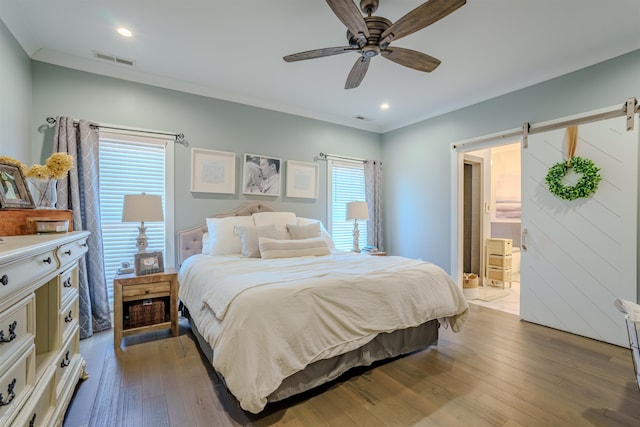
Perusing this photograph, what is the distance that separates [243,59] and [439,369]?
11.4 feet

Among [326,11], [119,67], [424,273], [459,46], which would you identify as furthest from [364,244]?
[119,67]

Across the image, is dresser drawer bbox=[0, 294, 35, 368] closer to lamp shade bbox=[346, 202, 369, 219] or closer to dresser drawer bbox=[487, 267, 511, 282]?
lamp shade bbox=[346, 202, 369, 219]

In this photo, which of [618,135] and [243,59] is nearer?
[618,135]

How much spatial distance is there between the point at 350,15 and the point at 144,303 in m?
3.04

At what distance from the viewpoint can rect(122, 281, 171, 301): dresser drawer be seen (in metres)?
2.66

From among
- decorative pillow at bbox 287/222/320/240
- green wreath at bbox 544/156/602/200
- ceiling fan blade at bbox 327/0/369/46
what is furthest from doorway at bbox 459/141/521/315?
ceiling fan blade at bbox 327/0/369/46

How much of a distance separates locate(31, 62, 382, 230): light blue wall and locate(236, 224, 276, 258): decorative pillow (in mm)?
825

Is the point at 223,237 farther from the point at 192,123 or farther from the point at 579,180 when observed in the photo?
the point at 579,180

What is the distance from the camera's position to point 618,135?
2805mm

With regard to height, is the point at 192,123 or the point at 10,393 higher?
the point at 192,123

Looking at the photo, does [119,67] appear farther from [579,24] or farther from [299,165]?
[579,24]

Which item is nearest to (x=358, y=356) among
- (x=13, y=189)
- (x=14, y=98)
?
(x=13, y=189)

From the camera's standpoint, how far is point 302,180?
4469mm

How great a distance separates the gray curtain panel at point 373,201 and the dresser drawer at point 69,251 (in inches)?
157
